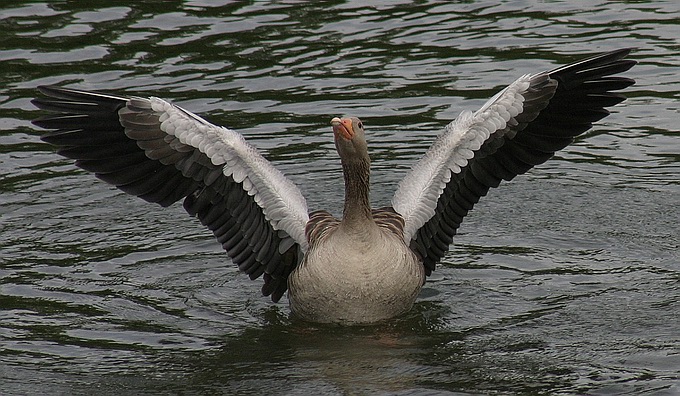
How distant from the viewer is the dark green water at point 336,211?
8.51m

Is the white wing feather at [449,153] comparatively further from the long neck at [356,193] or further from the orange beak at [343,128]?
the orange beak at [343,128]

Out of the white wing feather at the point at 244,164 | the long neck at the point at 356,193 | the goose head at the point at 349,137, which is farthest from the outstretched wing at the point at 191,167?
the goose head at the point at 349,137

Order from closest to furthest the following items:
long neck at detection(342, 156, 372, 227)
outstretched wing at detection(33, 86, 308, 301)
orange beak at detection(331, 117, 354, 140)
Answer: orange beak at detection(331, 117, 354, 140) → outstretched wing at detection(33, 86, 308, 301) → long neck at detection(342, 156, 372, 227)

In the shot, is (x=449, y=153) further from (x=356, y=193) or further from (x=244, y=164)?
(x=244, y=164)

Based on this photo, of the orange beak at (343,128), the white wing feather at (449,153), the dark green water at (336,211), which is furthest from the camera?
the white wing feather at (449,153)

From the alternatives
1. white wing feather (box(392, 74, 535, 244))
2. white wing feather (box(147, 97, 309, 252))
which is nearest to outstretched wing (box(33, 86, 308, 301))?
white wing feather (box(147, 97, 309, 252))

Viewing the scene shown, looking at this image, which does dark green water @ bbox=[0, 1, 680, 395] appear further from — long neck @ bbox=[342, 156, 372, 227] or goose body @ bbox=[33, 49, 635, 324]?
long neck @ bbox=[342, 156, 372, 227]

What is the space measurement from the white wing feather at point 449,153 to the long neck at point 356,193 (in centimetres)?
57

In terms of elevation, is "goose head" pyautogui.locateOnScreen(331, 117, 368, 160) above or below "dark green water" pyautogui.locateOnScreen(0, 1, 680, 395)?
above

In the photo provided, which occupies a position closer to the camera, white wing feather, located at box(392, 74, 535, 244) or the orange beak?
the orange beak

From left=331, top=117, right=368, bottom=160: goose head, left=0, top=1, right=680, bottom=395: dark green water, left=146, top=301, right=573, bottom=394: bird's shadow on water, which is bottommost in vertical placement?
left=146, top=301, right=573, bottom=394: bird's shadow on water

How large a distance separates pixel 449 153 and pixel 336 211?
7.07 feet

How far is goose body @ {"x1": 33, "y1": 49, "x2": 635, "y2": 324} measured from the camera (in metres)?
9.19

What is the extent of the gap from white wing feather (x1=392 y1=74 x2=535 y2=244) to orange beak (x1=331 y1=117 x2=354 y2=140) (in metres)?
0.87
